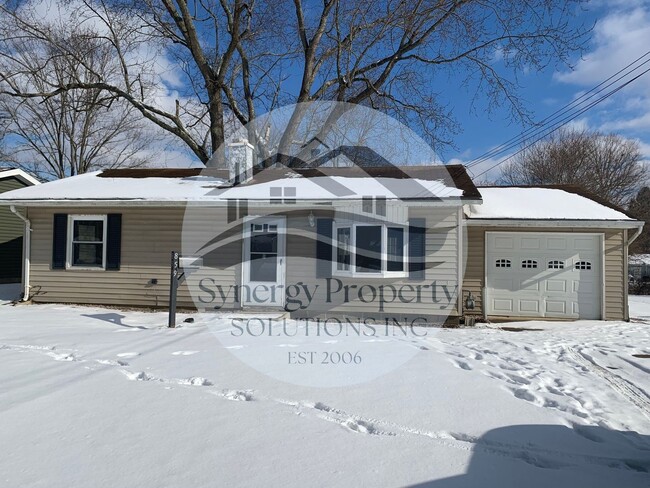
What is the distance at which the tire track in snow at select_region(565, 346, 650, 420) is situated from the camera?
13.9 feet

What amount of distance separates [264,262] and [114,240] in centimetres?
328

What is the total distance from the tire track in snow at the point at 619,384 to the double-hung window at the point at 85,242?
9.13m

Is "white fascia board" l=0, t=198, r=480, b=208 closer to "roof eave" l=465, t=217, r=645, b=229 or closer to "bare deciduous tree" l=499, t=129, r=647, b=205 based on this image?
"roof eave" l=465, t=217, r=645, b=229

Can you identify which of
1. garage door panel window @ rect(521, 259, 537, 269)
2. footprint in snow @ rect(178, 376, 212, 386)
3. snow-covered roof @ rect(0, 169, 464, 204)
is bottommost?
footprint in snow @ rect(178, 376, 212, 386)

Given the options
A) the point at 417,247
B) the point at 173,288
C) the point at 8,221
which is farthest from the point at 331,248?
the point at 8,221

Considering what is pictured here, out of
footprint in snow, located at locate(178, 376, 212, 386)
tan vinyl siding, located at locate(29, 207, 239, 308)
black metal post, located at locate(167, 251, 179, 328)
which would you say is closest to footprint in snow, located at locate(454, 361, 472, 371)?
footprint in snow, located at locate(178, 376, 212, 386)

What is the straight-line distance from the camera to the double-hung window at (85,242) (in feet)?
32.4

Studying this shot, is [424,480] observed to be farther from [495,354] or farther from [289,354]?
[495,354]

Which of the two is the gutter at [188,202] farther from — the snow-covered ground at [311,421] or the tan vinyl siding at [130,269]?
the snow-covered ground at [311,421]

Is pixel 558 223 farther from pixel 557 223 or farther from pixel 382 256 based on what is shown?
pixel 382 256

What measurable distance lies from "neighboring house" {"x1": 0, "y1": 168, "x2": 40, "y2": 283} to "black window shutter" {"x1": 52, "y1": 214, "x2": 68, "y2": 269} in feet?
26.0

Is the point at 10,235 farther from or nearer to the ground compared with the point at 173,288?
farther from the ground

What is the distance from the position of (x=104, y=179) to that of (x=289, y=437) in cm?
1039

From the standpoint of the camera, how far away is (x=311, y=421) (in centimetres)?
356
